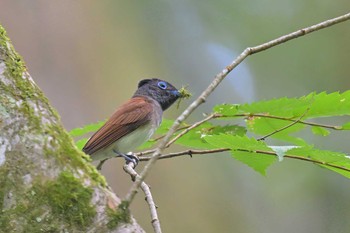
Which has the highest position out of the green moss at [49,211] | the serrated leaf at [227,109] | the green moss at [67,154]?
the serrated leaf at [227,109]

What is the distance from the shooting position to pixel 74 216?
131cm

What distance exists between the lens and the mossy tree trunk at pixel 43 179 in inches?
51.1

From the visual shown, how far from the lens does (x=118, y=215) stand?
4.40 feet

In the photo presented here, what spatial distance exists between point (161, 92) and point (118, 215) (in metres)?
2.59

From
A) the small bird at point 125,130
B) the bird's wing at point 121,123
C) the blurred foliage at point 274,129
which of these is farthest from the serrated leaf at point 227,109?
the bird's wing at point 121,123

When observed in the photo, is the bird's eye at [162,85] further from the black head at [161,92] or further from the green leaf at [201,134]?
the green leaf at [201,134]

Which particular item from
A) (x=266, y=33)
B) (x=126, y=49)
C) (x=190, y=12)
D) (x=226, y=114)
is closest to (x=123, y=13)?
(x=126, y=49)

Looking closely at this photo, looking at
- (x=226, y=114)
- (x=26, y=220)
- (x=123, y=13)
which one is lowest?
(x=26, y=220)

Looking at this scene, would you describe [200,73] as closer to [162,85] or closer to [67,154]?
[162,85]

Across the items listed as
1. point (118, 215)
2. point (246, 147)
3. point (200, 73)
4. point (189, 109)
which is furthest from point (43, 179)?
point (200, 73)

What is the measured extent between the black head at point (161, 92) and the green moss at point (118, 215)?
253 centimetres

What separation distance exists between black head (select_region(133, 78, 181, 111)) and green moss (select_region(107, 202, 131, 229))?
253 cm

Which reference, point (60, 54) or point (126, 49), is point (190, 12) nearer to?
point (126, 49)

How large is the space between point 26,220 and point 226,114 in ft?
2.62
